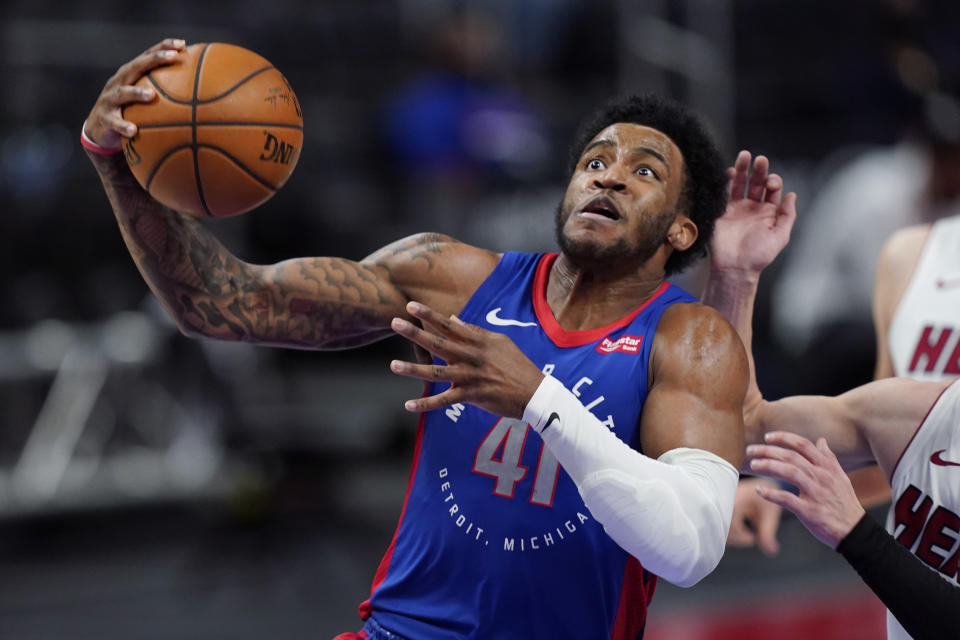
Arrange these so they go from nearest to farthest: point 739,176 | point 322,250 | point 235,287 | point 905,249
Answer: point 235,287 → point 739,176 → point 905,249 → point 322,250

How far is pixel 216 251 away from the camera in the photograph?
3512mm

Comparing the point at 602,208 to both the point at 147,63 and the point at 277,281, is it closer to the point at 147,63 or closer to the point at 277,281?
the point at 277,281

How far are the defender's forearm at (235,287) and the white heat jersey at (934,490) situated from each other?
1.49 metres

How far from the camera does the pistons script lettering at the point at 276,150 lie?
3.25 metres

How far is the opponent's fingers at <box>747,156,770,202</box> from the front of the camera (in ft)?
12.2

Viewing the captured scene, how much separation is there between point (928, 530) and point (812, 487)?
0.56m

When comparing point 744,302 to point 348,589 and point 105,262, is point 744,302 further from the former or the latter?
point 105,262

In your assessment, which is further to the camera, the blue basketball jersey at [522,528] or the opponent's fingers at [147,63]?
the opponent's fingers at [147,63]

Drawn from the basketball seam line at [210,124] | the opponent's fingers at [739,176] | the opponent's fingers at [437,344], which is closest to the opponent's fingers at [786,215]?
the opponent's fingers at [739,176]

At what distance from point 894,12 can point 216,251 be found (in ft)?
19.3

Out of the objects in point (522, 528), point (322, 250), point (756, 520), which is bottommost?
point (322, 250)

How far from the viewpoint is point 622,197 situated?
3.31m

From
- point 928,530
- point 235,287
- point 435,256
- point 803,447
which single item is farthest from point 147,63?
point 928,530

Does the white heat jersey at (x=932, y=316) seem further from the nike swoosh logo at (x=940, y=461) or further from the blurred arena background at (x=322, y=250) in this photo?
the blurred arena background at (x=322, y=250)
